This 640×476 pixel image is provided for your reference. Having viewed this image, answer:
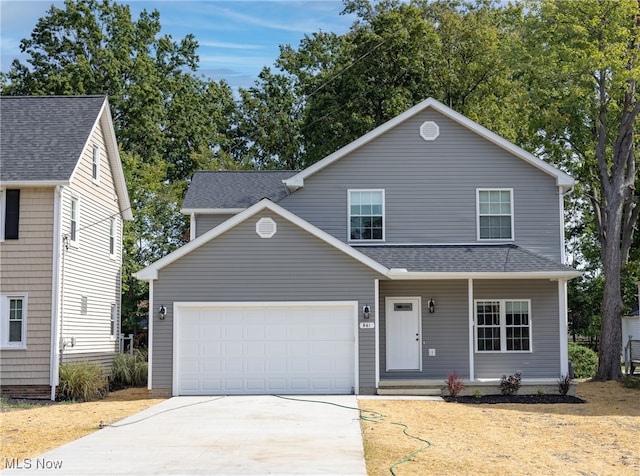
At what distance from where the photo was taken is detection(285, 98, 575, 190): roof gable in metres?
22.2

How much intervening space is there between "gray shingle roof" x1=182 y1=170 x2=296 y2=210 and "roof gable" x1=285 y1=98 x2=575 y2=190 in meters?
1.97

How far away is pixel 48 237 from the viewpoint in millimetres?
20766

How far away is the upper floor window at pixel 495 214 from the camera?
73.9ft

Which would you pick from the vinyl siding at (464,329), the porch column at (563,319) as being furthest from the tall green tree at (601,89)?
the vinyl siding at (464,329)

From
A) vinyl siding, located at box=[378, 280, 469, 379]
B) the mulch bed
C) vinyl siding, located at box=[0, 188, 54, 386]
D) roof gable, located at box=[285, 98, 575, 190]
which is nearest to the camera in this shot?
the mulch bed

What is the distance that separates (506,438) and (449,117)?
11281 mm

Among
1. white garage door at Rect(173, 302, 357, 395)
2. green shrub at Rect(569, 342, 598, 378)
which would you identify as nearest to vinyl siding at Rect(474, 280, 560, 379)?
white garage door at Rect(173, 302, 357, 395)

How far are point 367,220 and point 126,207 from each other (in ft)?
30.2

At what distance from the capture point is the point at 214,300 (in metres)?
19.8

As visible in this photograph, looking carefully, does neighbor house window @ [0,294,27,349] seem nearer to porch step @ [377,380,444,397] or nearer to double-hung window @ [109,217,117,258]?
double-hung window @ [109,217,117,258]

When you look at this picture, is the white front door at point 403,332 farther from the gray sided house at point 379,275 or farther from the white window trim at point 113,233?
the white window trim at point 113,233

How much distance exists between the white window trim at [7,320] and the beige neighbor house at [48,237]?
0.02 m

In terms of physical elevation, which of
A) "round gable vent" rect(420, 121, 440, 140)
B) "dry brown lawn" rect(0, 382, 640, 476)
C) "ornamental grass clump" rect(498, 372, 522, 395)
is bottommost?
"dry brown lawn" rect(0, 382, 640, 476)

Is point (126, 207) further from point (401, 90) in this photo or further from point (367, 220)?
point (401, 90)
